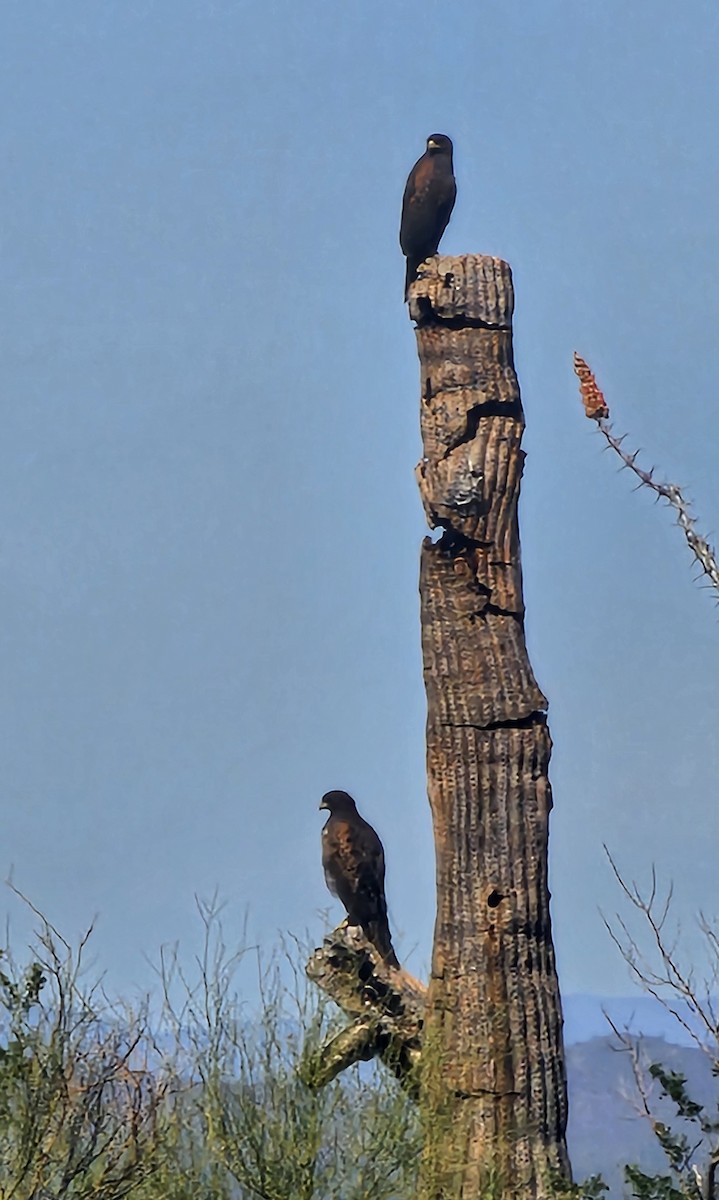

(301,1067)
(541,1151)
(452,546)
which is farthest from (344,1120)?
(452,546)

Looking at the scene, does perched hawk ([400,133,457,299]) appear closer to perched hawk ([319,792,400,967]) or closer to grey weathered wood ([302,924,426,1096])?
perched hawk ([319,792,400,967])

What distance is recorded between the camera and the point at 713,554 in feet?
25.6

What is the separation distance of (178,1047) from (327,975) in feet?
3.03

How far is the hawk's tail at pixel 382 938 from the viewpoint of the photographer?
32.7 feet

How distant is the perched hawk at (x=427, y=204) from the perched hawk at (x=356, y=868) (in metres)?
3.02

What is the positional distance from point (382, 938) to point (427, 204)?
419 centimetres

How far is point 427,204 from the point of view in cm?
1105

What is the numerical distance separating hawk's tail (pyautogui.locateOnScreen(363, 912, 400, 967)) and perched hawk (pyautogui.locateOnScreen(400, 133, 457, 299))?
3402mm

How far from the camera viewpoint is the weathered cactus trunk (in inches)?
358

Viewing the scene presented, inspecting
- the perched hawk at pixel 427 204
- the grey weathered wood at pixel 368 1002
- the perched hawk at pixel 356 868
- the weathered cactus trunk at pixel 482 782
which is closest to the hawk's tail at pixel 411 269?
the perched hawk at pixel 427 204

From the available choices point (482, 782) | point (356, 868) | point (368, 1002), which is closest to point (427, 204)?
point (482, 782)

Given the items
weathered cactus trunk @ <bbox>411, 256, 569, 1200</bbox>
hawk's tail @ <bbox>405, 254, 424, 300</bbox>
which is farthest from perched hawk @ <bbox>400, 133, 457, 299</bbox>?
weathered cactus trunk @ <bbox>411, 256, 569, 1200</bbox>

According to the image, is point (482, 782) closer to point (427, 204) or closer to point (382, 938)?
point (382, 938)

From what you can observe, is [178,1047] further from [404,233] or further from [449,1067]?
[404,233]
